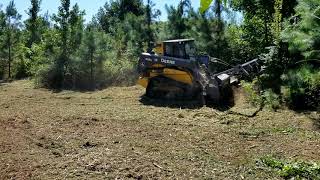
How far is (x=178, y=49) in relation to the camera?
13688 millimetres

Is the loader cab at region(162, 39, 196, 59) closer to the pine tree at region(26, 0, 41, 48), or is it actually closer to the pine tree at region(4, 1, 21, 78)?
the pine tree at region(4, 1, 21, 78)

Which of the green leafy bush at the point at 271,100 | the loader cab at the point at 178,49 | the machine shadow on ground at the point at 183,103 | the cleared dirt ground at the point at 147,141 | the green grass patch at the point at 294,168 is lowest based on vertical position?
the green grass patch at the point at 294,168

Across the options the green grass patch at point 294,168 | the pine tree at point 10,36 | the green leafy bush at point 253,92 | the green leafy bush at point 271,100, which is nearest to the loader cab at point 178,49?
the green leafy bush at point 253,92

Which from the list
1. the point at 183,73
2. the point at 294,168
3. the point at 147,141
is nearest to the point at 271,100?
the point at 183,73

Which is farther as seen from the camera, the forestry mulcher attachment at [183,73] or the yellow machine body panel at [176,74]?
the yellow machine body panel at [176,74]

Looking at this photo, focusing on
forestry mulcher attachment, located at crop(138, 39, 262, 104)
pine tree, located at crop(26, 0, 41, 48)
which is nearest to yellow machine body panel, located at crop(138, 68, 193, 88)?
forestry mulcher attachment, located at crop(138, 39, 262, 104)

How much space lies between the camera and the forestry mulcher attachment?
42.1 ft

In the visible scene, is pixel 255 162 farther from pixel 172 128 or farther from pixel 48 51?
pixel 48 51

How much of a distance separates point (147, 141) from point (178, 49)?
6.13 metres

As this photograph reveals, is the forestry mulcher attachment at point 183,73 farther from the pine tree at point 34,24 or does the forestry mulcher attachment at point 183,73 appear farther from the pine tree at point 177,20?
the pine tree at point 34,24

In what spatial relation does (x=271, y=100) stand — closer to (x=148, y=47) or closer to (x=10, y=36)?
(x=148, y=47)

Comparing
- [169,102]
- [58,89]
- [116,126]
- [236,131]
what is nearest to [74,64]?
Answer: [58,89]

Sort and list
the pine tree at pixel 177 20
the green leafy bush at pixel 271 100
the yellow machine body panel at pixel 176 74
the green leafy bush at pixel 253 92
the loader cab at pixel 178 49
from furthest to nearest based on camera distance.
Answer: the pine tree at pixel 177 20
the loader cab at pixel 178 49
the yellow machine body panel at pixel 176 74
the green leafy bush at pixel 253 92
the green leafy bush at pixel 271 100

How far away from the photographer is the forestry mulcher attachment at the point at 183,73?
1284 centimetres
